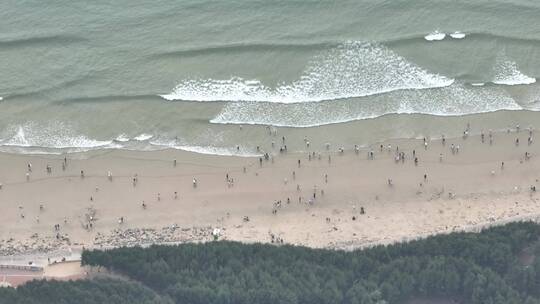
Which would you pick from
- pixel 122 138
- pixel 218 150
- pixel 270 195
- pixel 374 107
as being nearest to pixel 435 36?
pixel 374 107

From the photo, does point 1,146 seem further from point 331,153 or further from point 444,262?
point 444,262

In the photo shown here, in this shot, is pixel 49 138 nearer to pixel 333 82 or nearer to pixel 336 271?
pixel 333 82

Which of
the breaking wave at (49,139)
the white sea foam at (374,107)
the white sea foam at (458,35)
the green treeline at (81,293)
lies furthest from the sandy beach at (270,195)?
the white sea foam at (458,35)

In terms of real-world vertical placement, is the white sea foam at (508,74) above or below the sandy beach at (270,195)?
above

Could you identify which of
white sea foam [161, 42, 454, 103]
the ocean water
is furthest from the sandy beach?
white sea foam [161, 42, 454, 103]

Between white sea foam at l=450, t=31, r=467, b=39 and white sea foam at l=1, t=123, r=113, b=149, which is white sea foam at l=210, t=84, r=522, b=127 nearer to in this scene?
white sea foam at l=450, t=31, r=467, b=39

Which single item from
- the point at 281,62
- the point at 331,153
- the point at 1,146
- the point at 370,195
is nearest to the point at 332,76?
the point at 281,62

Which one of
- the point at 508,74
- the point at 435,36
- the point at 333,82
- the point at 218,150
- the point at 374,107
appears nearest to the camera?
the point at 218,150

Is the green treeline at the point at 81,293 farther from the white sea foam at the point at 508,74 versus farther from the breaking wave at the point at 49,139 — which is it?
the white sea foam at the point at 508,74
